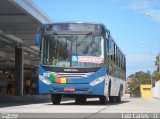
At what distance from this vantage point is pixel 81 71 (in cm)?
2062

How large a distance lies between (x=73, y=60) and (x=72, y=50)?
440 millimetres

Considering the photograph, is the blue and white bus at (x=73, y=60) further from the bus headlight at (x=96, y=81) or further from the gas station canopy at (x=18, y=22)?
the gas station canopy at (x=18, y=22)

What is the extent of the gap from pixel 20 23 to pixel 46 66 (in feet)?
54.3

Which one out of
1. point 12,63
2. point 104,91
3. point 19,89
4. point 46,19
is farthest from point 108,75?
point 12,63

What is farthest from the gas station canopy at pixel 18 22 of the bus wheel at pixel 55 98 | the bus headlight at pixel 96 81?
the bus headlight at pixel 96 81

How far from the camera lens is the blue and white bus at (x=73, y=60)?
20625 millimetres

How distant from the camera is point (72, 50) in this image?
68.2 ft

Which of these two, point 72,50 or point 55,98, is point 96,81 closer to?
point 72,50

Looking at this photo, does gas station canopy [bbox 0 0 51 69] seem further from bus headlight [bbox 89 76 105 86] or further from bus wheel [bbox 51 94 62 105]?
bus headlight [bbox 89 76 105 86]

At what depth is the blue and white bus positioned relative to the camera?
20.6 m

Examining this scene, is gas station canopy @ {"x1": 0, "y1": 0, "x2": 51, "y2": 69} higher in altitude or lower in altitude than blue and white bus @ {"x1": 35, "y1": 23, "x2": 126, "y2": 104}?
higher

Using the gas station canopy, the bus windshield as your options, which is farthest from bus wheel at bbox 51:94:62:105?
the gas station canopy

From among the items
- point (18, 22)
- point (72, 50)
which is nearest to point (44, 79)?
point (72, 50)

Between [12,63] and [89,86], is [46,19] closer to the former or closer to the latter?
[89,86]
